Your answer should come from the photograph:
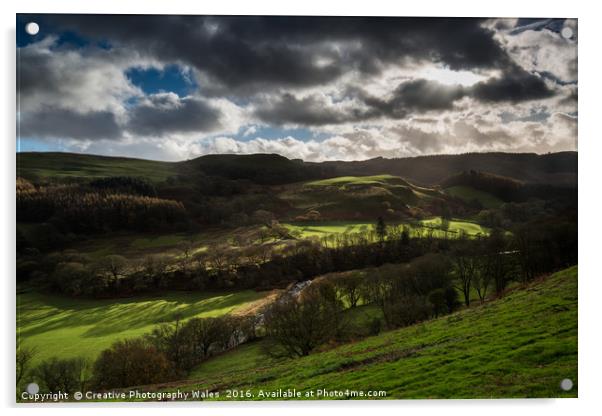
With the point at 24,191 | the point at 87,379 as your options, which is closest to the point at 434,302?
the point at 87,379

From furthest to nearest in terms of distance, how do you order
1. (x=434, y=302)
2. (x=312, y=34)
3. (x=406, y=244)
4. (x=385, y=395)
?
(x=434, y=302)
(x=406, y=244)
(x=312, y=34)
(x=385, y=395)

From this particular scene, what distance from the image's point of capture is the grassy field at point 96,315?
20.0ft

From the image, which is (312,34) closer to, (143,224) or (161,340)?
(143,224)

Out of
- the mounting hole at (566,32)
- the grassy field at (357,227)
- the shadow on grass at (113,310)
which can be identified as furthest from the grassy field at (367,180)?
the mounting hole at (566,32)

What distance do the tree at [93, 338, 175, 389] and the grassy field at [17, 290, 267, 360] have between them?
7.4 inches

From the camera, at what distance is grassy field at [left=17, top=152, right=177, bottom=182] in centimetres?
628

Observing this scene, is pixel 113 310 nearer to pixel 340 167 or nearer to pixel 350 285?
pixel 350 285

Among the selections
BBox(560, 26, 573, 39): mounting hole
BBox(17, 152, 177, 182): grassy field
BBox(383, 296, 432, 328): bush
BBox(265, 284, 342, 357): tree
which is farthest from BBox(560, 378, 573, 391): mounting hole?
BBox(17, 152, 177, 182): grassy field

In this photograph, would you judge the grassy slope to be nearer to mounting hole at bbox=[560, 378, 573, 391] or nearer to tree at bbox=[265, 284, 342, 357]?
mounting hole at bbox=[560, 378, 573, 391]

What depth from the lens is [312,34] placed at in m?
6.52

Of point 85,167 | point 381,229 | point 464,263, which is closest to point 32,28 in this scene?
point 85,167

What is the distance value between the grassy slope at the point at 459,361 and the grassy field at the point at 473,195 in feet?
5.87

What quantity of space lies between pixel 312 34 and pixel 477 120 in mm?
3596

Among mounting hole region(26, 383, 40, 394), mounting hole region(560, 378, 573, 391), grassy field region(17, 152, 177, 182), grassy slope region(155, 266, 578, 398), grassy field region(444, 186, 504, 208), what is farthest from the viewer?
grassy field region(444, 186, 504, 208)
